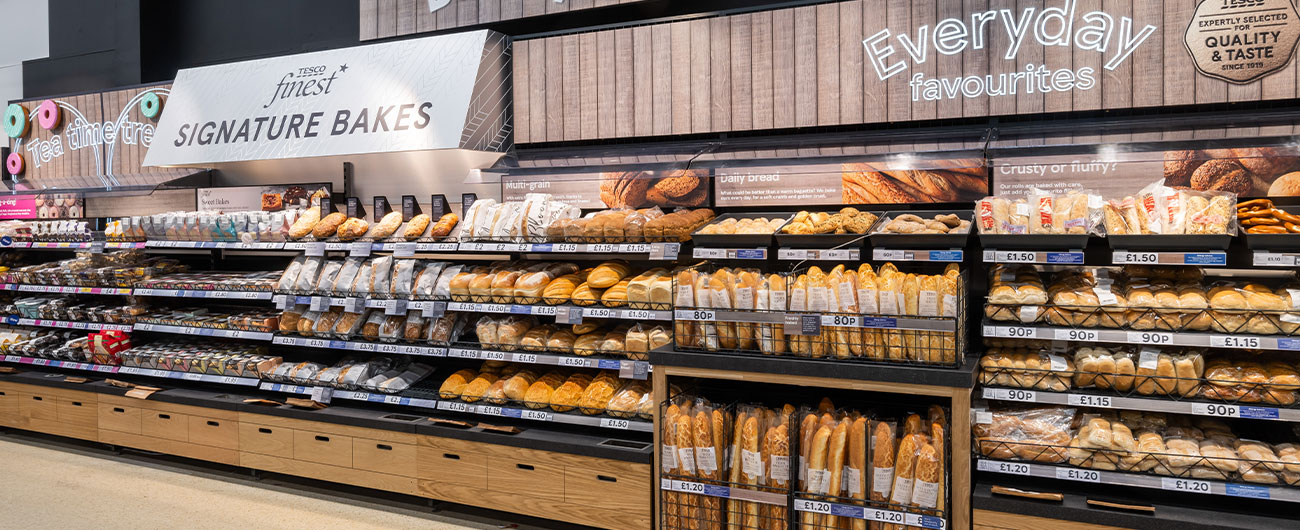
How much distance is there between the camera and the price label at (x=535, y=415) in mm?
3828

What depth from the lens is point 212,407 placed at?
4715 millimetres

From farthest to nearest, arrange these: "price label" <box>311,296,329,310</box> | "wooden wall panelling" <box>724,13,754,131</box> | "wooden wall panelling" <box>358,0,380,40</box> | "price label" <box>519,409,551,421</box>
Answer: "wooden wall panelling" <box>358,0,380,40</box>, "price label" <box>311,296,329,310</box>, "wooden wall panelling" <box>724,13,754,131</box>, "price label" <box>519,409,551,421</box>

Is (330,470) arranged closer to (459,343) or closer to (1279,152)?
(459,343)

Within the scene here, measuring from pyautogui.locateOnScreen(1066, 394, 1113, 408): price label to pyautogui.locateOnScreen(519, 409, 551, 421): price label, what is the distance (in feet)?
7.20

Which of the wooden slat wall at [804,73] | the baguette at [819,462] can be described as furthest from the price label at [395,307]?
the baguette at [819,462]

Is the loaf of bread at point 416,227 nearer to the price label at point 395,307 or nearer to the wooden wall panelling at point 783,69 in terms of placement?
the price label at point 395,307

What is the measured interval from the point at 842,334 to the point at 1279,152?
1682 mm

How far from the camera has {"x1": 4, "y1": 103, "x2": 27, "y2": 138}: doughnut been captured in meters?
6.43

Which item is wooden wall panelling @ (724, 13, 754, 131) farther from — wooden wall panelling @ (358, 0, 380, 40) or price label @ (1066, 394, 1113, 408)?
wooden wall panelling @ (358, 0, 380, 40)

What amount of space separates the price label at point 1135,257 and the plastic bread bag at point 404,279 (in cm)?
326

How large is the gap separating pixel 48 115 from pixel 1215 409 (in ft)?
25.1

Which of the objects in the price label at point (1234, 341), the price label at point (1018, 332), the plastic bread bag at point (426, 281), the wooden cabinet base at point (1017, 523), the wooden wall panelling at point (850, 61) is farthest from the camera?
the plastic bread bag at point (426, 281)

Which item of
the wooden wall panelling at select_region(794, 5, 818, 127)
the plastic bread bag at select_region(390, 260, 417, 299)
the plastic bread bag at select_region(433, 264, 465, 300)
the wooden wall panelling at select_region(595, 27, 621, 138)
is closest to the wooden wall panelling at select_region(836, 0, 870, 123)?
the wooden wall panelling at select_region(794, 5, 818, 127)

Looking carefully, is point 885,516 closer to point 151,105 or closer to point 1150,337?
point 1150,337
